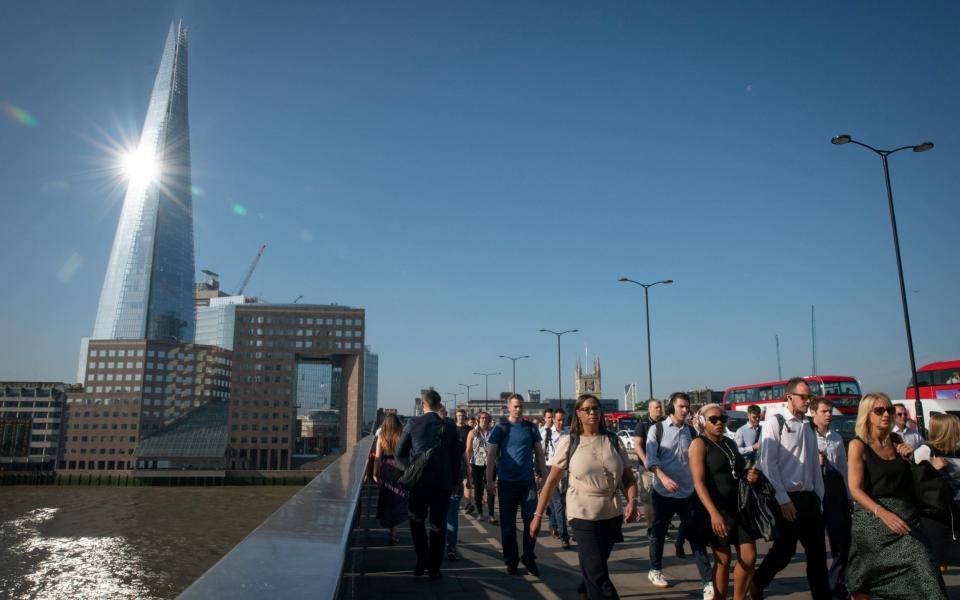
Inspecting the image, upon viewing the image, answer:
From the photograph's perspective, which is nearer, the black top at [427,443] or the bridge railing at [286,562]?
the bridge railing at [286,562]

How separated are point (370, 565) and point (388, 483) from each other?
2.86 feet

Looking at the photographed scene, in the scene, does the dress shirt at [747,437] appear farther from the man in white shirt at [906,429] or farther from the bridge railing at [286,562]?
the bridge railing at [286,562]

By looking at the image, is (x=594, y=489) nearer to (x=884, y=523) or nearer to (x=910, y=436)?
(x=884, y=523)

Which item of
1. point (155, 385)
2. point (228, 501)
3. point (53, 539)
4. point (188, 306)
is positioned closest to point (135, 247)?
point (188, 306)

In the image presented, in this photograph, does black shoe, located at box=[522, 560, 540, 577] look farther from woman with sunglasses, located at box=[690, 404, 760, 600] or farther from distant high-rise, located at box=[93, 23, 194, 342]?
distant high-rise, located at box=[93, 23, 194, 342]

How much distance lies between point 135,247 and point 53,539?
138m

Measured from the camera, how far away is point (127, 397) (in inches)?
5074

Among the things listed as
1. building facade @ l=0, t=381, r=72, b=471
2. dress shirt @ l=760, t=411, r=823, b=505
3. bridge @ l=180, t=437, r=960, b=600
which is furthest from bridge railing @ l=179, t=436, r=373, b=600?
building facade @ l=0, t=381, r=72, b=471

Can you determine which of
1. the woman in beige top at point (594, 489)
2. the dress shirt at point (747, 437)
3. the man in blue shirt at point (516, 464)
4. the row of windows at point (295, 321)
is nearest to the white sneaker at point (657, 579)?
the man in blue shirt at point (516, 464)

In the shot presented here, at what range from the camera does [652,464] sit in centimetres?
686

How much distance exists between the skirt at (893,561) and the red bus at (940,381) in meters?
25.5

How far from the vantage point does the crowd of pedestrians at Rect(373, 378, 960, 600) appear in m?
4.39

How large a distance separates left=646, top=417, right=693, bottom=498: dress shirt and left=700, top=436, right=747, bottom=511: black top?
1.71 meters

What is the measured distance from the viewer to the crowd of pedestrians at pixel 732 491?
14.4ft
